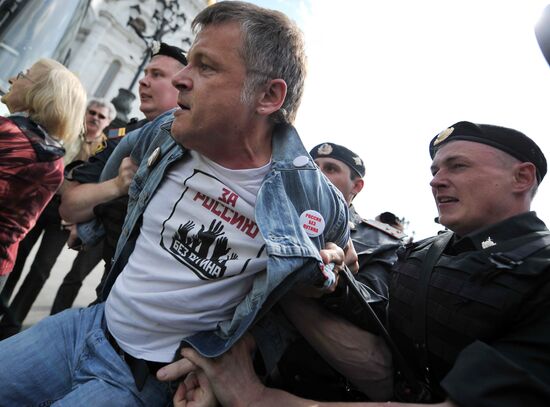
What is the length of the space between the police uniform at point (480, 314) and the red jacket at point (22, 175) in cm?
226

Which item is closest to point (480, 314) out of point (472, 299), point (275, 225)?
point (472, 299)

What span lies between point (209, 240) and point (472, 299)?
999 millimetres

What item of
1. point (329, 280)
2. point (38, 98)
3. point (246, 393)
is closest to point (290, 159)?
point (329, 280)

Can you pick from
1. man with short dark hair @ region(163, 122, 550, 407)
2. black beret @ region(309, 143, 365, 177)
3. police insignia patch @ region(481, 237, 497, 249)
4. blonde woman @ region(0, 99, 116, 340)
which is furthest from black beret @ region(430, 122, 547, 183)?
blonde woman @ region(0, 99, 116, 340)

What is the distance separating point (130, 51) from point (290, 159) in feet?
103

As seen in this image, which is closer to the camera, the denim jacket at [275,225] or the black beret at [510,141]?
the denim jacket at [275,225]

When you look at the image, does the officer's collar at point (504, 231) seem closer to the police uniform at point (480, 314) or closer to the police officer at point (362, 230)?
the police uniform at point (480, 314)

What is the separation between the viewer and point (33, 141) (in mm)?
2094

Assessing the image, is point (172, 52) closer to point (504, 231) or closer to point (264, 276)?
point (264, 276)

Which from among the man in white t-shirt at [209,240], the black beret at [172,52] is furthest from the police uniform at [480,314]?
the black beret at [172,52]

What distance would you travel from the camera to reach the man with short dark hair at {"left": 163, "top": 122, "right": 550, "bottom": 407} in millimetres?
946

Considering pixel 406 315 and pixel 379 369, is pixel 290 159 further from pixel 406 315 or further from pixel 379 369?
pixel 379 369

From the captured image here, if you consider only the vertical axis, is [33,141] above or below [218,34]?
below

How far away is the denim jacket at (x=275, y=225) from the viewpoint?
1176mm
